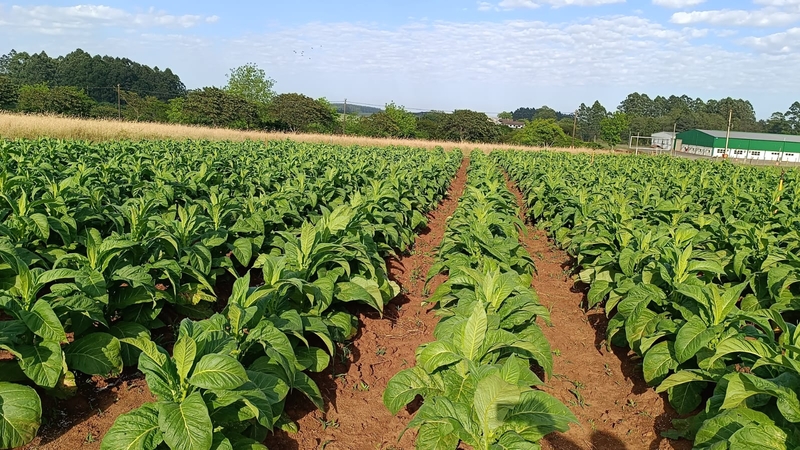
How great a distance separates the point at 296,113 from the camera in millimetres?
61688

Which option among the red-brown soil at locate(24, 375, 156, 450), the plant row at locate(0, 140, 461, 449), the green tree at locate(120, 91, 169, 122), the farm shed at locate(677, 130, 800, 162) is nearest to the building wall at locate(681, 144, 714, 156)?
the farm shed at locate(677, 130, 800, 162)

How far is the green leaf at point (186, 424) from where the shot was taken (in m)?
2.36

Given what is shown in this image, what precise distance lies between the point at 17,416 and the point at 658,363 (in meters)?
4.41

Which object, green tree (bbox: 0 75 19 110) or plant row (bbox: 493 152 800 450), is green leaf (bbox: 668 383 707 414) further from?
green tree (bbox: 0 75 19 110)

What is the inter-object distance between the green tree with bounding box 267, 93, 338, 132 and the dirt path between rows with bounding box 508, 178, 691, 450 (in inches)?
2282

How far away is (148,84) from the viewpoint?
326 ft

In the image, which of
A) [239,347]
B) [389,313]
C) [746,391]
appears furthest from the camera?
[389,313]

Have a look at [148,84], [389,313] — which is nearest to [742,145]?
[389,313]

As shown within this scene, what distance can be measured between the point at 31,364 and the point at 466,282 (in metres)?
3.29

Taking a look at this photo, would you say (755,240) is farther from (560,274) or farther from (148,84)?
(148,84)

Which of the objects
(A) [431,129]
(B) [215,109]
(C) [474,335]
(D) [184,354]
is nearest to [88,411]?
(D) [184,354]

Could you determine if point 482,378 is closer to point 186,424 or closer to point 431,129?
point 186,424

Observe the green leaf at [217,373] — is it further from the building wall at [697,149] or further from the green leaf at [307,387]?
the building wall at [697,149]

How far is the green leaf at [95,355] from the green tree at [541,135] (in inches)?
2760
